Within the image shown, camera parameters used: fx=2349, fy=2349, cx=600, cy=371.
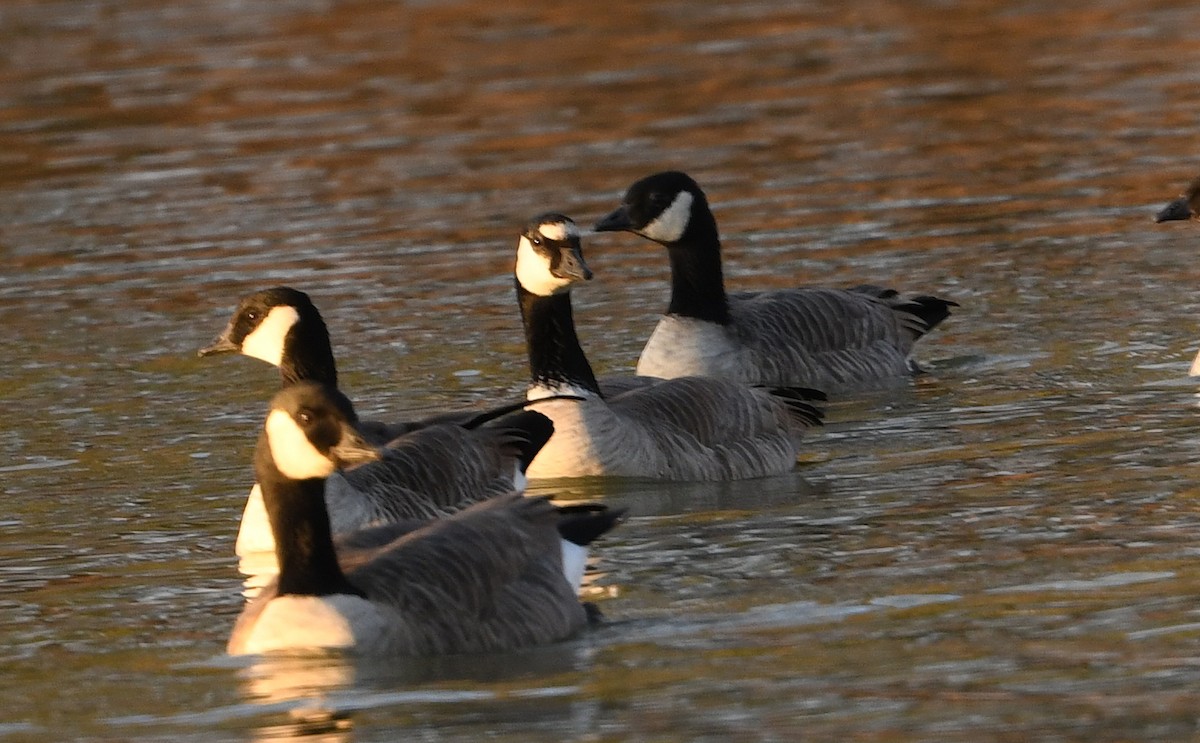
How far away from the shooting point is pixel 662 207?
16.1m

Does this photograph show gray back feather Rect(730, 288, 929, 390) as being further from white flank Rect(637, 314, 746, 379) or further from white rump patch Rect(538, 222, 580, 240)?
white rump patch Rect(538, 222, 580, 240)

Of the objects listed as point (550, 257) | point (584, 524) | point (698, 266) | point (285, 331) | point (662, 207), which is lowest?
point (584, 524)

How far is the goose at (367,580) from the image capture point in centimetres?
958

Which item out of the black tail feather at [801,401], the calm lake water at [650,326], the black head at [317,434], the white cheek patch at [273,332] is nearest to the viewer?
the calm lake water at [650,326]

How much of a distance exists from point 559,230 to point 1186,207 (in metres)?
5.20

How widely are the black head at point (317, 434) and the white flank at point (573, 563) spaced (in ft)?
3.69

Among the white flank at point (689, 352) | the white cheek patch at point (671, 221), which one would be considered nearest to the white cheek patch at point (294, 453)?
the white flank at point (689, 352)

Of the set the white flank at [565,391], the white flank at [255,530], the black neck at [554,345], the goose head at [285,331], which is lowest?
the white flank at [255,530]

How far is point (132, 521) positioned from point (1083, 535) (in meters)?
5.14

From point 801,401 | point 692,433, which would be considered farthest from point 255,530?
point 801,401

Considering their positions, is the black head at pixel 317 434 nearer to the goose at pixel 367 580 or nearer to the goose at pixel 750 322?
the goose at pixel 367 580

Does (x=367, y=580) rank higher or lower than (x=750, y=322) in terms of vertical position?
lower

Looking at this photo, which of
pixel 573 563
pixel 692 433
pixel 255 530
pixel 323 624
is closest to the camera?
pixel 323 624

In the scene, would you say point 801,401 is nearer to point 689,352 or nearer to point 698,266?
point 689,352
